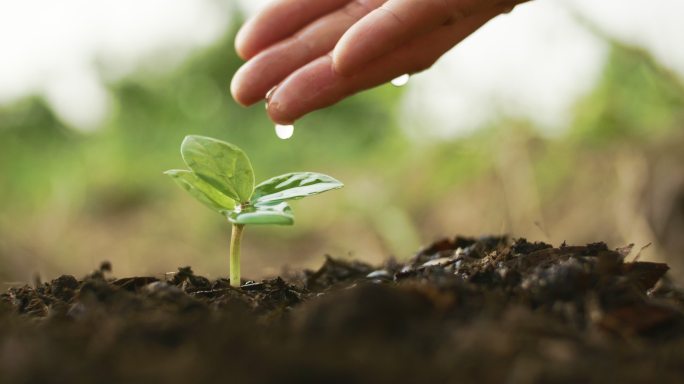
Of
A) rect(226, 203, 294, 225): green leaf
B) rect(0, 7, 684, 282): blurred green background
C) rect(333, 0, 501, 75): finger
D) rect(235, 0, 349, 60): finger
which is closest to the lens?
rect(226, 203, 294, 225): green leaf

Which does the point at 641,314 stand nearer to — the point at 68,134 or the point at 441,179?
the point at 441,179

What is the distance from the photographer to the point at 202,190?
1124 millimetres

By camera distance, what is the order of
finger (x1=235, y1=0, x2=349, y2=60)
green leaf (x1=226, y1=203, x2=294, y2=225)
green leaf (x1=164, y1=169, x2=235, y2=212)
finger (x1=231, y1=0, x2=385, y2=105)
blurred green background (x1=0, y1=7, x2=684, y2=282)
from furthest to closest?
blurred green background (x1=0, y1=7, x2=684, y2=282) → finger (x1=235, y1=0, x2=349, y2=60) → finger (x1=231, y1=0, x2=385, y2=105) → green leaf (x1=164, y1=169, x2=235, y2=212) → green leaf (x1=226, y1=203, x2=294, y2=225)

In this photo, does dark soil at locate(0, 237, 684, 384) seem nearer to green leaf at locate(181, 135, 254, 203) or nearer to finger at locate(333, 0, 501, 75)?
green leaf at locate(181, 135, 254, 203)

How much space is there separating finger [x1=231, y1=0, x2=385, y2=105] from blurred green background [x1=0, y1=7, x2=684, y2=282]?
0.94 metres

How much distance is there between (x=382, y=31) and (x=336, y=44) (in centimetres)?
24

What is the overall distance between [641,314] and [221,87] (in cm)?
907

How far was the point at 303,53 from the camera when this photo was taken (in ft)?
5.88

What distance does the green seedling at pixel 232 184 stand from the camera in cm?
110

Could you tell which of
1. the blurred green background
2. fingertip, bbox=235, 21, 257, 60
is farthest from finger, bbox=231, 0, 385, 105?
the blurred green background

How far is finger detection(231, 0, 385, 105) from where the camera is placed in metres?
1.75

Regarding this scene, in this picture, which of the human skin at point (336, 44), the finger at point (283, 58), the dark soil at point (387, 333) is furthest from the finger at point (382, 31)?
the dark soil at point (387, 333)

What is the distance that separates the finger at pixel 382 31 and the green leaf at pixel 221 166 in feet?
1.52

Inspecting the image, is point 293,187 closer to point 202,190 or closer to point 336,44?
point 202,190
